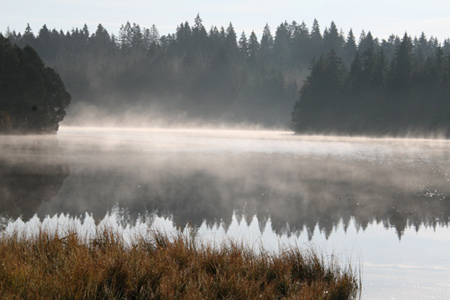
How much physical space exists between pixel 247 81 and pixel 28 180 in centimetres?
13541

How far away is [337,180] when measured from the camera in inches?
1011

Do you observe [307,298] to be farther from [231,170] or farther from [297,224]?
[231,170]

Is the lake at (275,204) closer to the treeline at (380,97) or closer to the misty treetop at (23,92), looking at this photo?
the misty treetop at (23,92)

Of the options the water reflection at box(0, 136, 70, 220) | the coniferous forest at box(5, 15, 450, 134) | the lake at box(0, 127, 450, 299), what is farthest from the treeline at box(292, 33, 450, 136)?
the water reflection at box(0, 136, 70, 220)

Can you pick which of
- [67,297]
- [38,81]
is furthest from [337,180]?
[38,81]

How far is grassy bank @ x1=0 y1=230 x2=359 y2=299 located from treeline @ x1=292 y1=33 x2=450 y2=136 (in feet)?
263

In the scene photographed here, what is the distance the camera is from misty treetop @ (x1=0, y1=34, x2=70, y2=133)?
183 feet

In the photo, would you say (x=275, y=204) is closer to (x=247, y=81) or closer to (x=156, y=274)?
(x=156, y=274)

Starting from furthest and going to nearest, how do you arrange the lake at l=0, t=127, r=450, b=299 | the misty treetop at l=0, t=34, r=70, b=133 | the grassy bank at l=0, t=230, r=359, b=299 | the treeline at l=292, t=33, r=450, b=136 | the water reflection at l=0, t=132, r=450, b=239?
the treeline at l=292, t=33, r=450, b=136
the misty treetop at l=0, t=34, r=70, b=133
the water reflection at l=0, t=132, r=450, b=239
the lake at l=0, t=127, r=450, b=299
the grassy bank at l=0, t=230, r=359, b=299

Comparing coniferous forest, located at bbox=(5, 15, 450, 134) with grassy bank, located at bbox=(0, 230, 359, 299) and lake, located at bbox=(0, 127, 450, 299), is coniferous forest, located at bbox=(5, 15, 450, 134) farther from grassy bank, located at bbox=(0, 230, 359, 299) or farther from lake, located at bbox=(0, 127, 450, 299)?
grassy bank, located at bbox=(0, 230, 359, 299)

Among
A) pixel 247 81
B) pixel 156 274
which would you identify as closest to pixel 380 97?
pixel 247 81

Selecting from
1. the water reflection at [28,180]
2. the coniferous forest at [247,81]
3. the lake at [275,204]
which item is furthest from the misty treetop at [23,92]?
the coniferous forest at [247,81]

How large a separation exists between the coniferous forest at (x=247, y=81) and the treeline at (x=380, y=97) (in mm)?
171

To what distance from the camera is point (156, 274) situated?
25.1 feet
